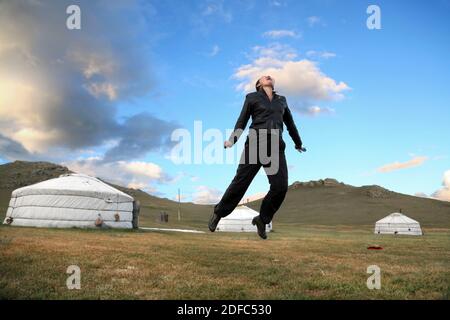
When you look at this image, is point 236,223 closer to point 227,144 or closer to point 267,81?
point 267,81

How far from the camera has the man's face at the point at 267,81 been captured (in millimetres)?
6180

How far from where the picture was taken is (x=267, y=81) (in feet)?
20.3

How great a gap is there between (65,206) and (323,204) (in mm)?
102216

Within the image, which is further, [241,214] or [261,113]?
[241,214]

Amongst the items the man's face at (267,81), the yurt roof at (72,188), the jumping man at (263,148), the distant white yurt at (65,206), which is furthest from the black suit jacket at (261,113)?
the yurt roof at (72,188)

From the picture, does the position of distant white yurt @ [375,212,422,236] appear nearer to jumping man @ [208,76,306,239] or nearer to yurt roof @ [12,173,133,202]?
yurt roof @ [12,173,133,202]

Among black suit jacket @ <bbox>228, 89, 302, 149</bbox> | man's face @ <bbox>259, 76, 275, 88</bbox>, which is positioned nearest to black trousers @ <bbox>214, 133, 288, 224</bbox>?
black suit jacket @ <bbox>228, 89, 302, 149</bbox>

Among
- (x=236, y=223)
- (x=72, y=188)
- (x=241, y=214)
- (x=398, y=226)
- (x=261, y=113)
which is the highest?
(x=261, y=113)

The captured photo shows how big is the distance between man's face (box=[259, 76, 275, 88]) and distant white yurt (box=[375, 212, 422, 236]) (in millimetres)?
47772

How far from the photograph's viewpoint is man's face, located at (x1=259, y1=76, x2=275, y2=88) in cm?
618

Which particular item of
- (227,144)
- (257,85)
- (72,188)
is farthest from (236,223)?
(227,144)

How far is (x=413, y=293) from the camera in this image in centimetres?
488

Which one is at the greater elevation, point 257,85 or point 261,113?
point 257,85

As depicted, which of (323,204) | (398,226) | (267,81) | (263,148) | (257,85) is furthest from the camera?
(323,204)
